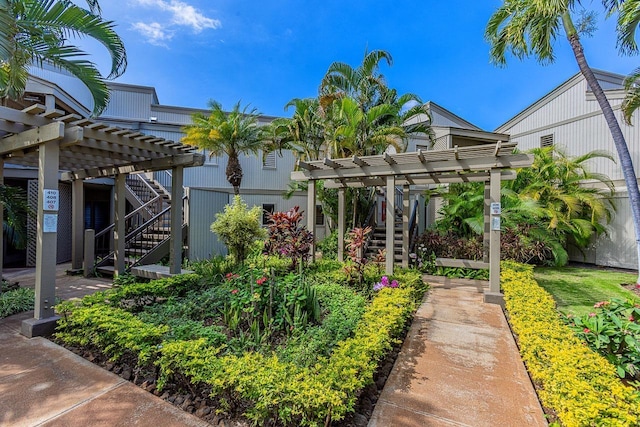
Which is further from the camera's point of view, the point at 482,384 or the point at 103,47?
the point at 103,47

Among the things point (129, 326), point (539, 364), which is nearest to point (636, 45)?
point (539, 364)

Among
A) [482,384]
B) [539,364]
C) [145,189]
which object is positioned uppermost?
[145,189]

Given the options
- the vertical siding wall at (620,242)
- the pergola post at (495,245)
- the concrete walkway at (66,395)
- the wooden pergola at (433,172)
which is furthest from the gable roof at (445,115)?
the concrete walkway at (66,395)

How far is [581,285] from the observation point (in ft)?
23.4

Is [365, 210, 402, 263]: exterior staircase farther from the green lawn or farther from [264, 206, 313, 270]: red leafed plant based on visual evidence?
the green lawn

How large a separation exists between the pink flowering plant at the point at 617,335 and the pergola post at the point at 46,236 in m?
6.58

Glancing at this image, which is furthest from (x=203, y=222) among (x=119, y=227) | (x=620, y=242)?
(x=620, y=242)

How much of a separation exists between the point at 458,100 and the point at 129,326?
18.0 metres

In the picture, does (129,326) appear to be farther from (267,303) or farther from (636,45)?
(636,45)

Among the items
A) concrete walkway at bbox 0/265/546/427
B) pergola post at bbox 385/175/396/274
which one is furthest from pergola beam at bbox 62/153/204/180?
pergola post at bbox 385/175/396/274

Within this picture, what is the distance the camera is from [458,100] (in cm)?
1656

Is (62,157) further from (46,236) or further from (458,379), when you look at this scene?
(458,379)

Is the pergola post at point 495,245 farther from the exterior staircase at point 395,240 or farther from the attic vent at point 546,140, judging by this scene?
the attic vent at point 546,140

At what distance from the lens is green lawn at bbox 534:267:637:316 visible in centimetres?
562
